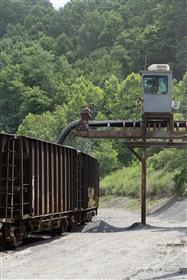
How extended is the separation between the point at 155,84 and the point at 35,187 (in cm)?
1744

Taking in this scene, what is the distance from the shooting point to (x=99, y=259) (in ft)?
51.0

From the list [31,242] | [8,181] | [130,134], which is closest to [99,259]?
[8,181]

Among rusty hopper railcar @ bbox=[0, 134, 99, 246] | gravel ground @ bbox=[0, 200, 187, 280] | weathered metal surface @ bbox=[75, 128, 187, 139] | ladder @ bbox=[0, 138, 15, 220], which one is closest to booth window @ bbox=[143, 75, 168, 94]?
weathered metal surface @ bbox=[75, 128, 187, 139]

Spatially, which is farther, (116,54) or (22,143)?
(116,54)

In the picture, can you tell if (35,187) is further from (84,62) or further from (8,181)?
(84,62)

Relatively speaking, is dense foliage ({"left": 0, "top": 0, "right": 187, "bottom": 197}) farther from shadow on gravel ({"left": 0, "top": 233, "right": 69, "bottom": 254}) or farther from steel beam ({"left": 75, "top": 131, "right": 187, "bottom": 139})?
shadow on gravel ({"left": 0, "top": 233, "right": 69, "bottom": 254})

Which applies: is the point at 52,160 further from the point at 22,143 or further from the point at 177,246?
the point at 177,246

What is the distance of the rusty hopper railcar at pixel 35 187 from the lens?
1794 cm

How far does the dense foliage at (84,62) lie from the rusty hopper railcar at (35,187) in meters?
30.6

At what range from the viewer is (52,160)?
21781 millimetres

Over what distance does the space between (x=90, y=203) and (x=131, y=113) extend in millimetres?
65432

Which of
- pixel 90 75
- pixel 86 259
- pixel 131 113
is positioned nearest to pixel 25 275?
pixel 86 259

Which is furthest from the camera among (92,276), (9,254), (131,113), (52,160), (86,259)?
(131,113)

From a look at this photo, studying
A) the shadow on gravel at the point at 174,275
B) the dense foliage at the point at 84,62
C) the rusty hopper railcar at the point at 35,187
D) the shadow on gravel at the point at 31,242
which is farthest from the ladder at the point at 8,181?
the dense foliage at the point at 84,62
